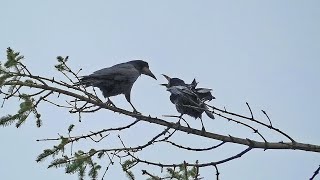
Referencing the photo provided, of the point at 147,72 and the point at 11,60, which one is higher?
the point at 147,72

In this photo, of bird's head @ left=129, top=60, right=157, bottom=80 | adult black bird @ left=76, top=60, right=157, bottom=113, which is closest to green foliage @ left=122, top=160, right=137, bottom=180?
adult black bird @ left=76, top=60, right=157, bottom=113

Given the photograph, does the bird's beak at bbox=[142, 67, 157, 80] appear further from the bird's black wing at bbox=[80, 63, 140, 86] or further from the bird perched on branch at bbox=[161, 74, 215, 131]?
the bird perched on branch at bbox=[161, 74, 215, 131]

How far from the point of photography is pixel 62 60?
467cm

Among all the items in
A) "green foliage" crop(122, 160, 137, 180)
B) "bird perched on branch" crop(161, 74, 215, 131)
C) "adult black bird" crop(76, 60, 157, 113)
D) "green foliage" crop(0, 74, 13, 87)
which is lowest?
"green foliage" crop(122, 160, 137, 180)

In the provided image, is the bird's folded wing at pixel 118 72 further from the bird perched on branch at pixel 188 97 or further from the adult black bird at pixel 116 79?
the bird perched on branch at pixel 188 97

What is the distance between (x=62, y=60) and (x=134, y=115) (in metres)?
0.95

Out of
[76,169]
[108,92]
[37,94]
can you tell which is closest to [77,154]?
[76,169]

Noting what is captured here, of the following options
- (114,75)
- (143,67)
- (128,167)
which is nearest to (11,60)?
(128,167)

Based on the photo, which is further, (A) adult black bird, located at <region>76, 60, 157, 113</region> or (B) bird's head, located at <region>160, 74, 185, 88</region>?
(B) bird's head, located at <region>160, 74, 185, 88</region>

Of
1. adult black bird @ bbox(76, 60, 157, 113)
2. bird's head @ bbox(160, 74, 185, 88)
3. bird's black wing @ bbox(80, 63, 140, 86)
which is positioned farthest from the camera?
bird's head @ bbox(160, 74, 185, 88)

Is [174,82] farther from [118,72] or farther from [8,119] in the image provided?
[8,119]

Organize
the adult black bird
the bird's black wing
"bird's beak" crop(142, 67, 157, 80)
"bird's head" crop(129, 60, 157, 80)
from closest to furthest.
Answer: the bird's black wing, the adult black bird, "bird's head" crop(129, 60, 157, 80), "bird's beak" crop(142, 67, 157, 80)

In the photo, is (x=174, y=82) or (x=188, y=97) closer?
(x=188, y=97)

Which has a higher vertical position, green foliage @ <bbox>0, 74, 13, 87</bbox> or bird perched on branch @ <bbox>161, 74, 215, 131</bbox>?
bird perched on branch @ <bbox>161, 74, 215, 131</bbox>
